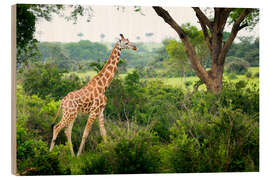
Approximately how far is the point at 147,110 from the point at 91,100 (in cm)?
126

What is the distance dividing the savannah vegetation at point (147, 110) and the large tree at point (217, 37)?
0.12 m

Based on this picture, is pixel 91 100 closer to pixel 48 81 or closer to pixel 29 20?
pixel 48 81

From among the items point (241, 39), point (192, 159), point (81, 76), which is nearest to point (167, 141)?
point (192, 159)

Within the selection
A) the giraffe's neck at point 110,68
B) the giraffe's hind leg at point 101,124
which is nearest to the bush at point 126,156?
the giraffe's hind leg at point 101,124

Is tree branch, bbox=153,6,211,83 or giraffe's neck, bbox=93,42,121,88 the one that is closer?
giraffe's neck, bbox=93,42,121,88

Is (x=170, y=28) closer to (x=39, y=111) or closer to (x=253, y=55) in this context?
(x=253, y=55)

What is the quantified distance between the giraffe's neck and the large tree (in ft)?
4.97

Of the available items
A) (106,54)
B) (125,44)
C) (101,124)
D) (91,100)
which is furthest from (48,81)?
(125,44)

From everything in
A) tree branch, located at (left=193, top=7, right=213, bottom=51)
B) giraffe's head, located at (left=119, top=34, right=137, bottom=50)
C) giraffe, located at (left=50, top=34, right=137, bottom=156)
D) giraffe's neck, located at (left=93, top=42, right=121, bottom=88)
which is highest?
tree branch, located at (left=193, top=7, right=213, bottom=51)

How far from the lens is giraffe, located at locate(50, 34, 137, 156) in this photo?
8.19 m

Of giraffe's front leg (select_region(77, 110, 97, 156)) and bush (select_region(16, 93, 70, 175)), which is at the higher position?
giraffe's front leg (select_region(77, 110, 97, 156))

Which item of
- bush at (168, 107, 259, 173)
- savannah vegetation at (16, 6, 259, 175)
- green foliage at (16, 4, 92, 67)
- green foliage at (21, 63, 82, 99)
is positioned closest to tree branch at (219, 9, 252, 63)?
savannah vegetation at (16, 6, 259, 175)

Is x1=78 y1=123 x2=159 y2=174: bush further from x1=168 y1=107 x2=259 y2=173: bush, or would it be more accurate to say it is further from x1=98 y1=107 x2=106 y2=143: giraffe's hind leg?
x1=98 y1=107 x2=106 y2=143: giraffe's hind leg

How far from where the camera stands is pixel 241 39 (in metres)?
A: 9.43
